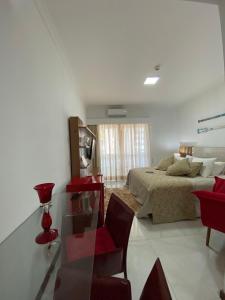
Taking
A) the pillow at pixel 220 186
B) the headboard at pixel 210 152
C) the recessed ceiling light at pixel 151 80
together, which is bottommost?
the pillow at pixel 220 186

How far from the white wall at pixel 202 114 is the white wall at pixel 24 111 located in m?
3.61

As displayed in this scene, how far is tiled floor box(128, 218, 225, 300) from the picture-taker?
1.54 m

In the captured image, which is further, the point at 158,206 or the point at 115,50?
the point at 158,206

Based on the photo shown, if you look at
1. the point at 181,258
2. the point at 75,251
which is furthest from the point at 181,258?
the point at 75,251

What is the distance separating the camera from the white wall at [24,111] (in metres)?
1.00

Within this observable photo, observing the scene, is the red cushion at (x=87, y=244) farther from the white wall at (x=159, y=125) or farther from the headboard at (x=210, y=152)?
the white wall at (x=159, y=125)

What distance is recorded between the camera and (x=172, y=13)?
1729mm

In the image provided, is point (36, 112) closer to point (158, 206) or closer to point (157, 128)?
point (158, 206)

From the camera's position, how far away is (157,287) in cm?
58

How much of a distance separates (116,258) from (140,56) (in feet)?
8.21

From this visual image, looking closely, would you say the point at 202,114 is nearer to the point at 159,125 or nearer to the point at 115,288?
the point at 159,125

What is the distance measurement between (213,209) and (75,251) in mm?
1509

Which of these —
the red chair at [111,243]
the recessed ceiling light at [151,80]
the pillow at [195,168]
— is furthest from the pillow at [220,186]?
the recessed ceiling light at [151,80]

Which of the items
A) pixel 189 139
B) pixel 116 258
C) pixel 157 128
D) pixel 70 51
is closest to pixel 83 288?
pixel 116 258
